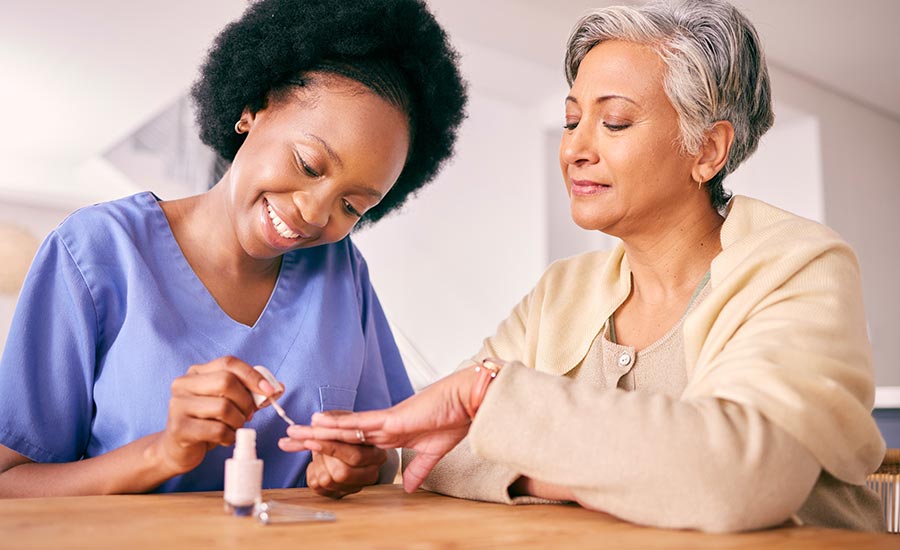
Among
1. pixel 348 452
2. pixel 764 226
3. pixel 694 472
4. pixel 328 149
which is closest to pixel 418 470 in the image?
pixel 348 452

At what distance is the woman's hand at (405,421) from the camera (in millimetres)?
1160

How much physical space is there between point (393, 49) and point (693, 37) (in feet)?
1.90

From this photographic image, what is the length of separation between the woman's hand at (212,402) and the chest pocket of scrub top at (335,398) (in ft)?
1.30

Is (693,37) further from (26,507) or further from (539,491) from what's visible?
(26,507)

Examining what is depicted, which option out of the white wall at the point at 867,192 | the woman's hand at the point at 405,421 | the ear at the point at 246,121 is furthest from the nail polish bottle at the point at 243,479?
the white wall at the point at 867,192

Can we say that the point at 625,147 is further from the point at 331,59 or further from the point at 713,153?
the point at 331,59

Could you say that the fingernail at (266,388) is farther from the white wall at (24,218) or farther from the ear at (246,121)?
the white wall at (24,218)

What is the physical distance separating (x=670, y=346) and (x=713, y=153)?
15.4 inches

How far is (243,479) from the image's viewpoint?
3.35ft

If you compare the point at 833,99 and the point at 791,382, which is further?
the point at 833,99

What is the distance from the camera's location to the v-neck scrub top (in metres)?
1.42

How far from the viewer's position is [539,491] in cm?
125

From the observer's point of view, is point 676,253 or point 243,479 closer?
point 243,479

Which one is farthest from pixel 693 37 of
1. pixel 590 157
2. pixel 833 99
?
pixel 833 99
